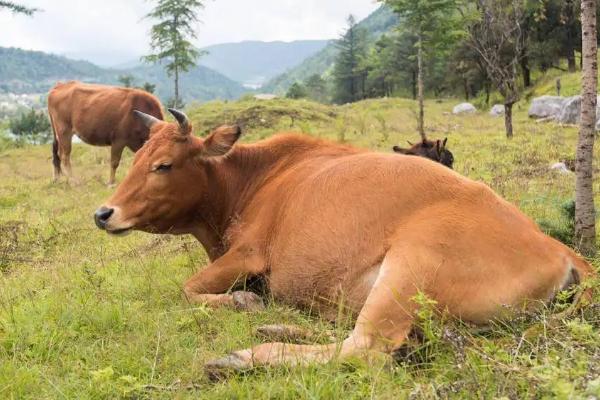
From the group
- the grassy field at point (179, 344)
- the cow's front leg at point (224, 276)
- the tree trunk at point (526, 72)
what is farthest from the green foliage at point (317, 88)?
the cow's front leg at point (224, 276)

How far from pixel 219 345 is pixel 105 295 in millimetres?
1613

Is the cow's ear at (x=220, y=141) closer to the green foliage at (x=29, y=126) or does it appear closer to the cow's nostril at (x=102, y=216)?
the cow's nostril at (x=102, y=216)

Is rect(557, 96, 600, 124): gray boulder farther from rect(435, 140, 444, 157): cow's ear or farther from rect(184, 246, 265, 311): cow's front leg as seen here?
rect(184, 246, 265, 311): cow's front leg

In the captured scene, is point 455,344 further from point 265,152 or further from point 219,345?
point 265,152

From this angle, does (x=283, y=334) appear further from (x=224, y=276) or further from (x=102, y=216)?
(x=102, y=216)

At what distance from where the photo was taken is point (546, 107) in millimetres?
29531

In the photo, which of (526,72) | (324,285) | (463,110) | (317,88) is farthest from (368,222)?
(317,88)

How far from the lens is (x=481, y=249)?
3.90 m

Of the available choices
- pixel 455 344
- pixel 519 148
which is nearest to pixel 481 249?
pixel 455 344

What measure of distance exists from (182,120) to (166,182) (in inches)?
23.5

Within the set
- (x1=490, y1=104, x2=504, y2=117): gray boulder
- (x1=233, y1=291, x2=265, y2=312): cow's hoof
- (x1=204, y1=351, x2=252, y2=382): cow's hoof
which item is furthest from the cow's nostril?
(x1=490, y1=104, x2=504, y2=117): gray boulder

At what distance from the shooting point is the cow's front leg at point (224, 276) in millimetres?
4945

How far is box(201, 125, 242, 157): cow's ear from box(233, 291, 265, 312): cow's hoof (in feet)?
5.18

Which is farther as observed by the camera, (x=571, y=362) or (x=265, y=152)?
(x=265, y=152)
